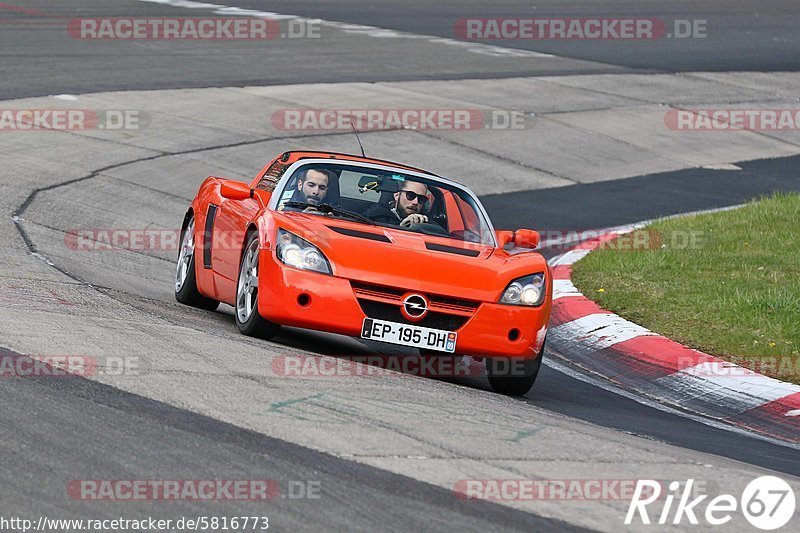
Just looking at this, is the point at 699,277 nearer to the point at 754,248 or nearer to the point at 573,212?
the point at 754,248

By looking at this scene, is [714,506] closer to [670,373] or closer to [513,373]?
[513,373]

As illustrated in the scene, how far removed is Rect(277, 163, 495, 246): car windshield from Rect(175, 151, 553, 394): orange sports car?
1 centimetres

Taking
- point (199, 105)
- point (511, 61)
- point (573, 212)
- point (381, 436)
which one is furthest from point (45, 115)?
point (381, 436)

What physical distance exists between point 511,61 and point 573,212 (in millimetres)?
9924

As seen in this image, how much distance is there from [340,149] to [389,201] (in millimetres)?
8675

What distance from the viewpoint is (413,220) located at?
30.0ft

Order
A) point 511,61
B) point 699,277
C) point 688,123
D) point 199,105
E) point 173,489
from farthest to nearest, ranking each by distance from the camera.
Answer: point 511,61 < point 688,123 < point 199,105 < point 699,277 < point 173,489

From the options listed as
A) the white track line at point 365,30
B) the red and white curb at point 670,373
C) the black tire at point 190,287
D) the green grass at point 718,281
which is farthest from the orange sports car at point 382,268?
the white track line at point 365,30

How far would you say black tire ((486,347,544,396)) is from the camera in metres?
8.27

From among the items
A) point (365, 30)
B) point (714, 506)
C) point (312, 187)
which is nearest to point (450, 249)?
point (312, 187)

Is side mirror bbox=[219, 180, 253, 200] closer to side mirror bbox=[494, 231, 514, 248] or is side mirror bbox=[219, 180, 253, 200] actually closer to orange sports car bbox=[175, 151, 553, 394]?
orange sports car bbox=[175, 151, 553, 394]

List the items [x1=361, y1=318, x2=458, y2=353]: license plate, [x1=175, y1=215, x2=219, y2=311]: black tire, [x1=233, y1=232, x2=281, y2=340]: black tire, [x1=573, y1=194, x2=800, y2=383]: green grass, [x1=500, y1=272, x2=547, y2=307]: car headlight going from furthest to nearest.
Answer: [x1=175, y1=215, x2=219, y2=311]: black tire → [x1=573, y1=194, x2=800, y2=383]: green grass → [x1=233, y1=232, x2=281, y2=340]: black tire → [x1=500, y1=272, x2=547, y2=307]: car headlight → [x1=361, y1=318, x2=458, y2=353]: license plate

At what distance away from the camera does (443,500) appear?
5352mm

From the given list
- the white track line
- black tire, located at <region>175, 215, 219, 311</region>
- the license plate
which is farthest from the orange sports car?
the white track line
